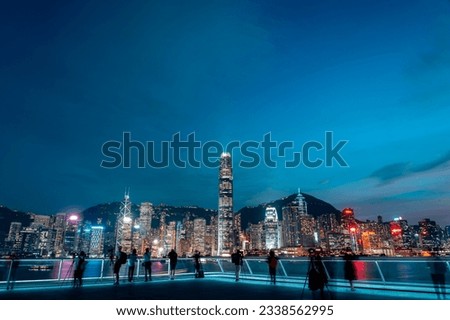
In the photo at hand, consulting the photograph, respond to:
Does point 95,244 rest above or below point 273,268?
above

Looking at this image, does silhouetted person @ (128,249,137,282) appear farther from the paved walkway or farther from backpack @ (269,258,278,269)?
backpack @ (269,258,278,269)

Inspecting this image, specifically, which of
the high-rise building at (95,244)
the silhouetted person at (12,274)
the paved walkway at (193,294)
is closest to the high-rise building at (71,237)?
the high-rise building at (95,244)

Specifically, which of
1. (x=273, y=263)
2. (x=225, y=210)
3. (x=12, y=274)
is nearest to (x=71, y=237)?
(x=225, y=210)

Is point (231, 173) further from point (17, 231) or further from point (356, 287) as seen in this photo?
point (356, 287)

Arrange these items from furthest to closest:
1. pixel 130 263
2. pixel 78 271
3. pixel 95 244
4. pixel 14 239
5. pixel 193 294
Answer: pixel 14 239, pixel 95 244, pixel 130 263, pixel 78 271, pixel 193 294

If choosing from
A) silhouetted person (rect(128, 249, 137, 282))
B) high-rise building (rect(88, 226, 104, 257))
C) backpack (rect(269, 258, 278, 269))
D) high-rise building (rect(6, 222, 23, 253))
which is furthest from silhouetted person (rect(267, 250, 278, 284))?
high-rise building (rect(6, 222, 23, 253))

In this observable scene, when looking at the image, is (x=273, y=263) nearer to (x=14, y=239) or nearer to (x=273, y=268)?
(x=273, y=268)

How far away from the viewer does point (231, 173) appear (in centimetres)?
16788

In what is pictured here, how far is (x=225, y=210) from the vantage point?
157125 millimetres

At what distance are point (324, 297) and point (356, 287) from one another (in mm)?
2461

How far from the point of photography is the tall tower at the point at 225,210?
150 m

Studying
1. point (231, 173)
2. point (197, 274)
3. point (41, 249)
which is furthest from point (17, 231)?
point (197, 274)
